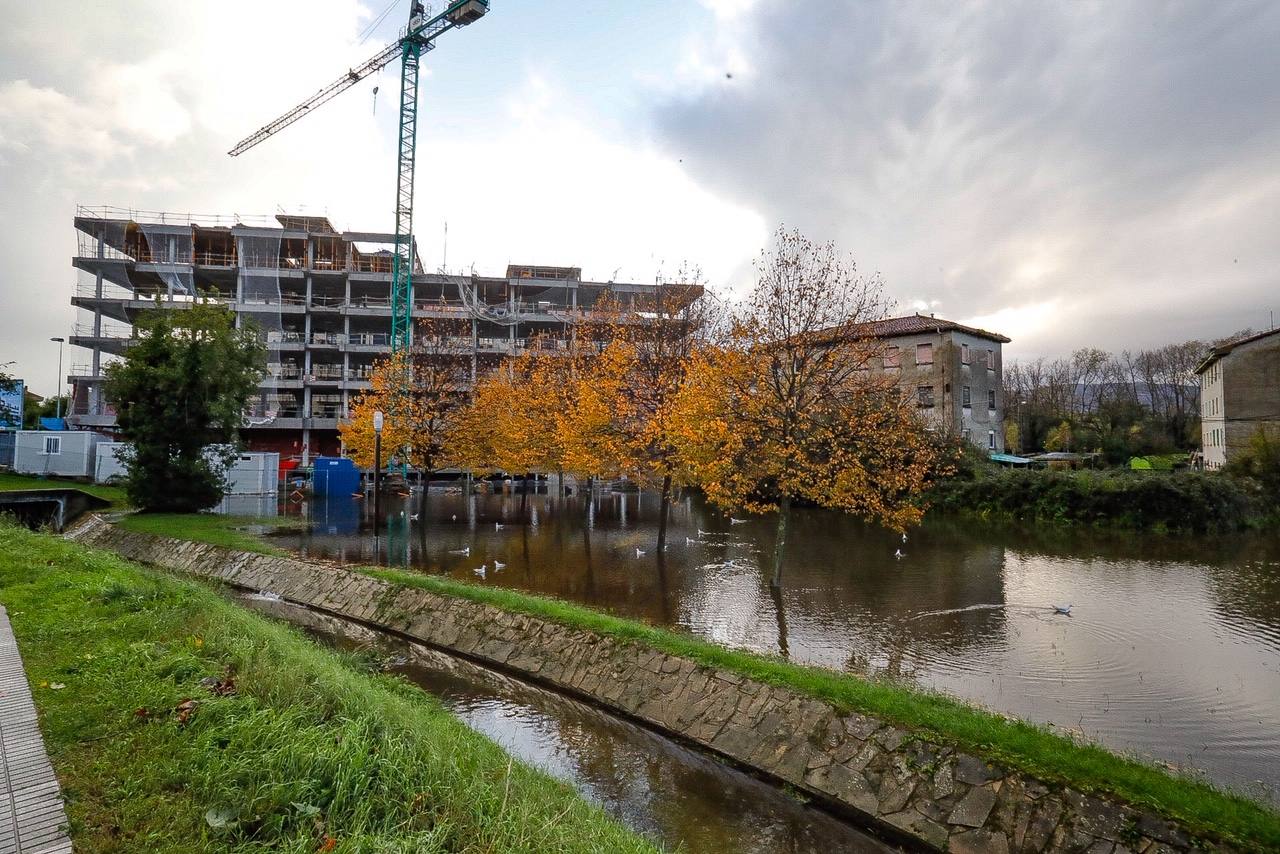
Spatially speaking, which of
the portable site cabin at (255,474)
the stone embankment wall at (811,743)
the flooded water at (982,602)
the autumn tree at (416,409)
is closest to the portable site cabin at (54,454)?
the portable site cabin at (255,474)

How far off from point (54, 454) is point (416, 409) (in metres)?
23.0

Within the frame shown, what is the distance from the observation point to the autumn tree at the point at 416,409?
2845cm

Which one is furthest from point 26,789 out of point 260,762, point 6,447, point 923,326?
point 923,326

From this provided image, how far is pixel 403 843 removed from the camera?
4.22 m

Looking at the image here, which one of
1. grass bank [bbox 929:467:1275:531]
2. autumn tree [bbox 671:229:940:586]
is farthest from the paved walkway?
grass bank [bbox 929:467:1275:531]

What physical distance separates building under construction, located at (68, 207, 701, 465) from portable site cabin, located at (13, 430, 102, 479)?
59.8ft

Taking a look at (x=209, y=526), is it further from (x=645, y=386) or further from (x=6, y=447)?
(x=6, y=447)

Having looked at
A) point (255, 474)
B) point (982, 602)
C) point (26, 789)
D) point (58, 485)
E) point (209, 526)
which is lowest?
point (982, 602)

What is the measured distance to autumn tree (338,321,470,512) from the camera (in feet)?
93.4

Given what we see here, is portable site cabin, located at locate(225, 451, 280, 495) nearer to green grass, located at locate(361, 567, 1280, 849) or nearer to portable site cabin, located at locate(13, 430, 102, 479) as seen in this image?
portable site cabin, located at locate(13, 430, 102, 479)

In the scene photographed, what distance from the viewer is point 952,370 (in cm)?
4853

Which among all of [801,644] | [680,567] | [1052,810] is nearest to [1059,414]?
[680,567]

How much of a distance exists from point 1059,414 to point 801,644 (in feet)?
221

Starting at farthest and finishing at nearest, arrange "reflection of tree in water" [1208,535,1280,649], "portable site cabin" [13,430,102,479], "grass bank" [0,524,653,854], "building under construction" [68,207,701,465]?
"building under construction" [68,207,701,465] < "portable site cabin" [13,430,102,479] < "reflection of tree in water" [1208,535,1280,649] < "grass bank" [0,524,653,854]
